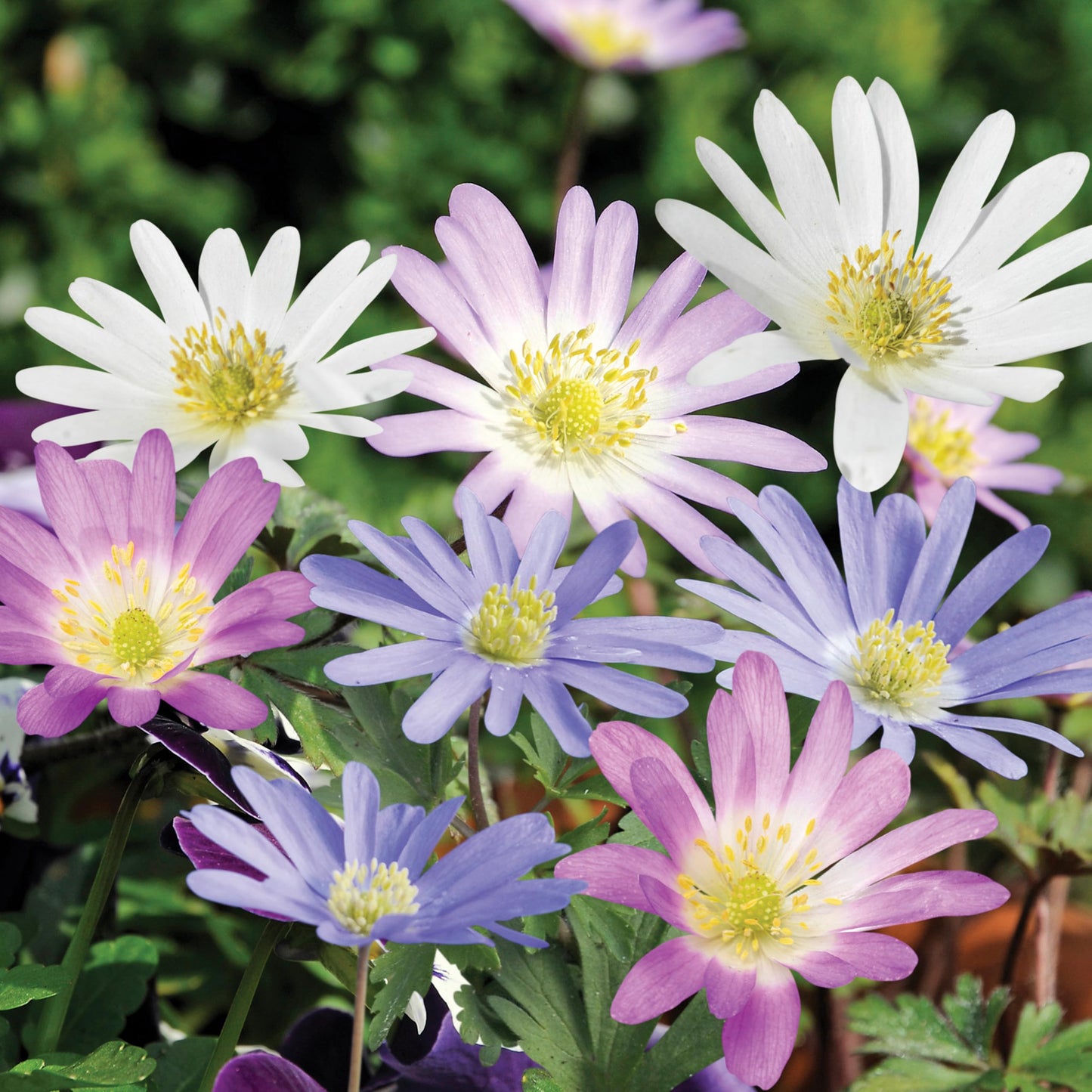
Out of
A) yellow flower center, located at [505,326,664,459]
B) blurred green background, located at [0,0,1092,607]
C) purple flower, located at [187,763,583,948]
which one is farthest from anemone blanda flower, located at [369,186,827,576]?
blurred green background, located at [0,0,1092,607]

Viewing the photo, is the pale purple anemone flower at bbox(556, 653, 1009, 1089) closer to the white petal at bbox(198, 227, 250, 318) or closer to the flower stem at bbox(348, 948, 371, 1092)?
the flower stem at bbox(348, 948, 371, 1092)

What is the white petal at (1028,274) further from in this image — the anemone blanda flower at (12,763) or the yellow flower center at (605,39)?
the yellow flower center at (605,39)

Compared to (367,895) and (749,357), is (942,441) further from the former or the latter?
(367,895)

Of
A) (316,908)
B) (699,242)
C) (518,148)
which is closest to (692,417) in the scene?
(699,242)

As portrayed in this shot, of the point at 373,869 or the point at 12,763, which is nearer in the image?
the point at 373,869

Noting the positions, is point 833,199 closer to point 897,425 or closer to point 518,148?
point 897,425

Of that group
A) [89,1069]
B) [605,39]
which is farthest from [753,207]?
[605,39]
